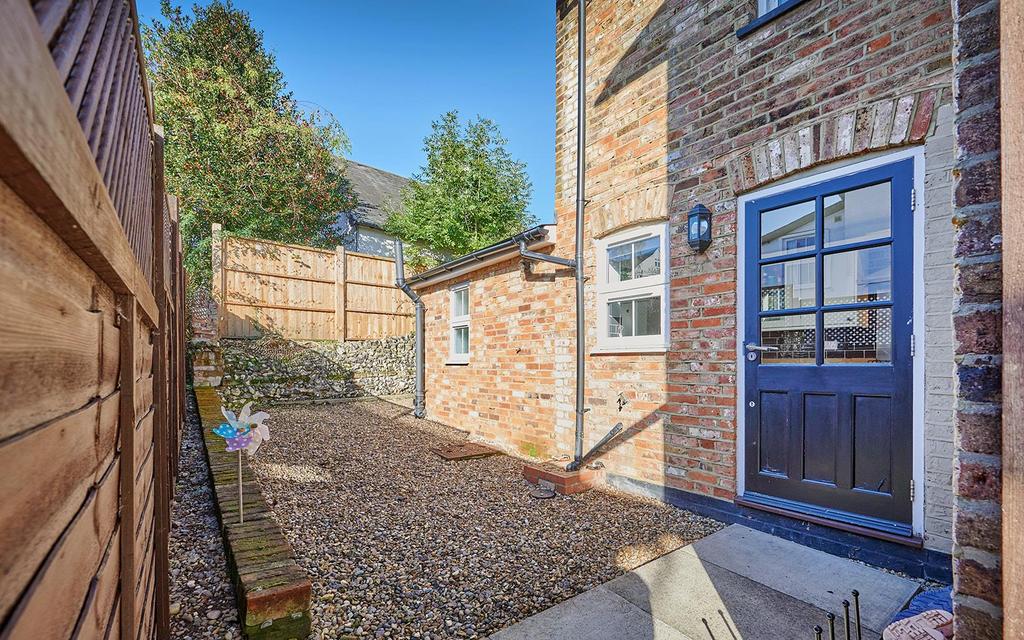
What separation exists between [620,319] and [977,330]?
3.26 meters

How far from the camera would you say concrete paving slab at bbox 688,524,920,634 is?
7.39 feet

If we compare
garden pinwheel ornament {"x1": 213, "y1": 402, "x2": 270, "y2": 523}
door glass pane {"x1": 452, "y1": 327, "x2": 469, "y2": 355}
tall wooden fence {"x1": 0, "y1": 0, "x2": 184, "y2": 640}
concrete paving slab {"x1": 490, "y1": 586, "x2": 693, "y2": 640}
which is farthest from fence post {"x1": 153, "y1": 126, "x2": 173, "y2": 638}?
door glass pane {"x1": 452, "y1": 327, "x2": 469, "y2": 355}

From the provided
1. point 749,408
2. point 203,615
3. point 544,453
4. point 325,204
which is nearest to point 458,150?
point 325,204

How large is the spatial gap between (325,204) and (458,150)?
14.0 feet

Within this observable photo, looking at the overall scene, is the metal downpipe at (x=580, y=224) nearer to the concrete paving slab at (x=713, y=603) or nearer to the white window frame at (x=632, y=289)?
the white window frame at (x=632, y=289)

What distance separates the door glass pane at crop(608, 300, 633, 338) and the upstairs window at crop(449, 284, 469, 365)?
9.31ft

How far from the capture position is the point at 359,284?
35.1 feet

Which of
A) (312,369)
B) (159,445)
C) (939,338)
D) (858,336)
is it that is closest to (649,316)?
(858,336)

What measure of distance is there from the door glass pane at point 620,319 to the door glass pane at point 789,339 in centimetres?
118

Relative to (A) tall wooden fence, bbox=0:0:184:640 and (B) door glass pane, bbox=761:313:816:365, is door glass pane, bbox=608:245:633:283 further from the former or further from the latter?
(A) tall wooden fence, bbox=0:0:184:640

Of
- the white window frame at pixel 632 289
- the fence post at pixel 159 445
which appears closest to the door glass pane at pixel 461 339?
the white window frame at pixel 632 289

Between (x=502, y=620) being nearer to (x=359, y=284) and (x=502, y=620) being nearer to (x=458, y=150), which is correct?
(x=359, y=284)

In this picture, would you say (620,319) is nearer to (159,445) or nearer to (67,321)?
(159,445)

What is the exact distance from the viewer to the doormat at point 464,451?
5.14 meters
